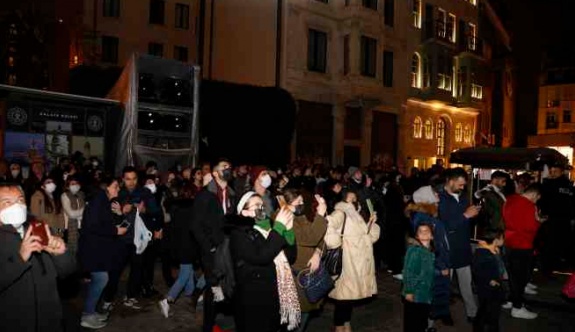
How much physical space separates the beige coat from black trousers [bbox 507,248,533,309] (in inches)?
109

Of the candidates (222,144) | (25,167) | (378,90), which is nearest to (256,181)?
(25,167)

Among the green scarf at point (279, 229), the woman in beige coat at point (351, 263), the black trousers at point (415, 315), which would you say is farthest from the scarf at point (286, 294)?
the black trousers at point (415, 315)

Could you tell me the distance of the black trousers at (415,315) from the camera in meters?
6.77

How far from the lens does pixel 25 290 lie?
13.3ft

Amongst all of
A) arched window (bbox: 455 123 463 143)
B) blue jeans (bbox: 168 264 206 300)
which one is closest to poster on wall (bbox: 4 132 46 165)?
blue jeans (bbox: 168 264 206 300)

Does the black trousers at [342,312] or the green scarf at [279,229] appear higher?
the green scarf at [279,229]

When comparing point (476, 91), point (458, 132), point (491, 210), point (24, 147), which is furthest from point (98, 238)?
point (476, 91)

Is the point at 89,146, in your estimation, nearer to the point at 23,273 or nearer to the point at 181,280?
the point at 181,280

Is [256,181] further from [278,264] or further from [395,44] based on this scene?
[395,44]

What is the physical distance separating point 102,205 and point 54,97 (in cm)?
1037

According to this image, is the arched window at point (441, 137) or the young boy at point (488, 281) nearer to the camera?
the young boy at point (488, 281)

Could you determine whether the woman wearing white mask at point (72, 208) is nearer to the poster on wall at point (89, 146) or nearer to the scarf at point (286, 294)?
the scarf at point (286, 294)

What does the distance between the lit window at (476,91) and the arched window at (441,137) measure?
12.2 ft

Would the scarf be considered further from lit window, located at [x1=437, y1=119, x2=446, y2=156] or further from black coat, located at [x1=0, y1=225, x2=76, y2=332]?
lit window, located at [x1=437, y1=119, x2=446, y2=156]
